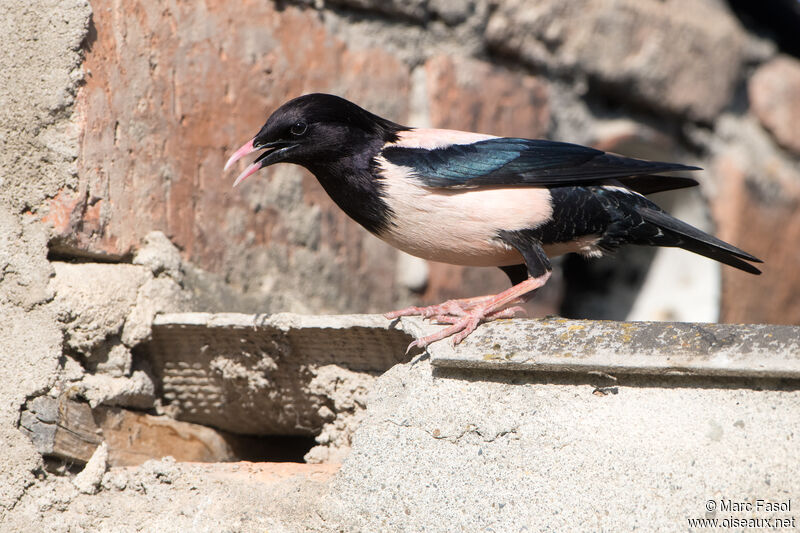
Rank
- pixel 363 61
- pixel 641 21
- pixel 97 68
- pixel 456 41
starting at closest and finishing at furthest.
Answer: pixel 97 68 < pixel 363 61 < pixel 456 41 < pixel 641 21

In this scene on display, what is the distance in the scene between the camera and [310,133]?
2820 millimetres

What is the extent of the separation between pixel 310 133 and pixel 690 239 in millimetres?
1223

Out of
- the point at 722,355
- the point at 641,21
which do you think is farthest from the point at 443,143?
the point at 641,21

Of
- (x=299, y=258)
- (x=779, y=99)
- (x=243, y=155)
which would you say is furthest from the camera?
(x=779, y=99)

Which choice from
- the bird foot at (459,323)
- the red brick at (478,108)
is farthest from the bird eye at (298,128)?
the red brick at (478,108)

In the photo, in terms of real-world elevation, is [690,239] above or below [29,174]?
below

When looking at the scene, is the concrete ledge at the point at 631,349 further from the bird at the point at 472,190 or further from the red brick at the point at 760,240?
the red brick at the point at 760,240

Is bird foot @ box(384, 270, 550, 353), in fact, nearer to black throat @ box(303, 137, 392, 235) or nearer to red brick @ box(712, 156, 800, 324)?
black throat @ box(303, 137, 392, 235)

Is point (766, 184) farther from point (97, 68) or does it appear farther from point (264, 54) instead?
point (97, 68)

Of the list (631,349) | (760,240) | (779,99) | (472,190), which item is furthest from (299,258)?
(779,99)

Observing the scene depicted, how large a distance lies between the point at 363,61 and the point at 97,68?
1170mm

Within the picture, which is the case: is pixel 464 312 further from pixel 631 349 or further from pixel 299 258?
pixel 299 258

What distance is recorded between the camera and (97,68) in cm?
254

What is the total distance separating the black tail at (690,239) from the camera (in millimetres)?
2852
